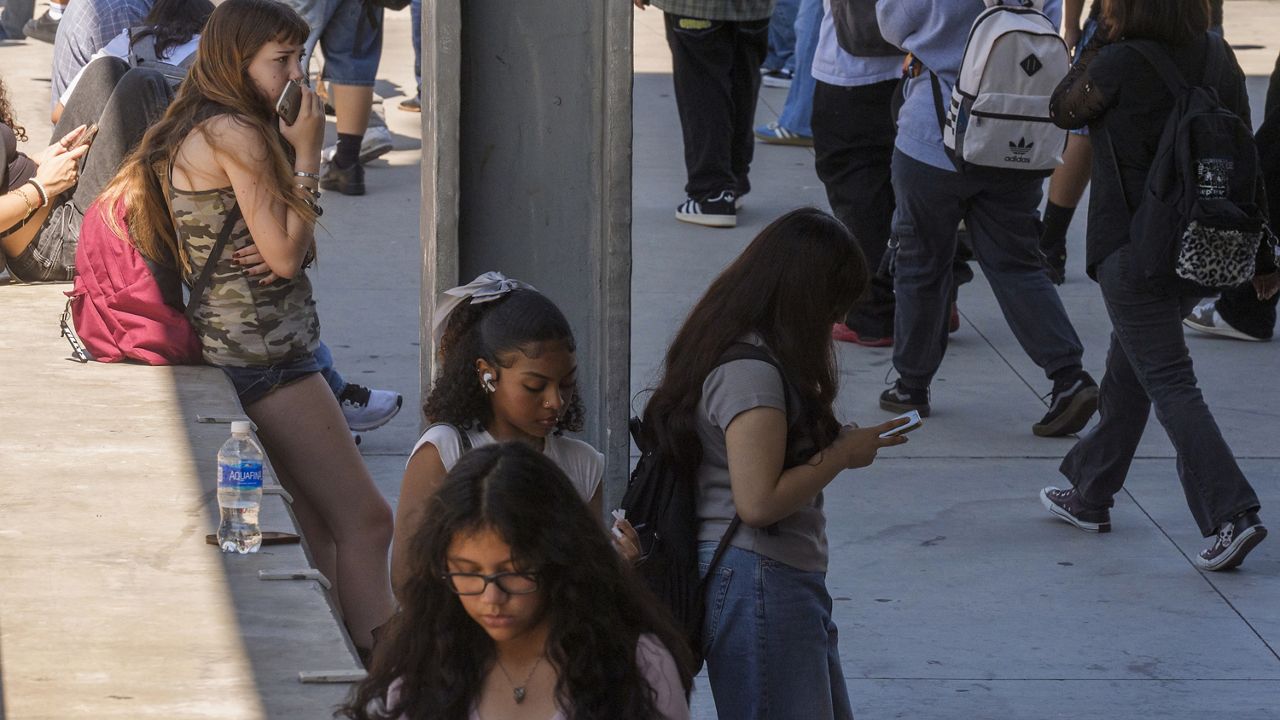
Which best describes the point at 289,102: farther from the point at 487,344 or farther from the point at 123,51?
the point at 123,51

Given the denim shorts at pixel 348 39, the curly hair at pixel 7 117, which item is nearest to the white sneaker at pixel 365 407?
the curly hair at pixel 7 117

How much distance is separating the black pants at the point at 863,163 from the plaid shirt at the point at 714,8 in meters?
1.27

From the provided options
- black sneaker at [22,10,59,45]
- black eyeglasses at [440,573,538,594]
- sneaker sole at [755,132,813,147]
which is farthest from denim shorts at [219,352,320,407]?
black sneaker at [22,10,59,45]

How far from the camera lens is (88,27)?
22.5 ft

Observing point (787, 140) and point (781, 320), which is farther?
point (787, 140)

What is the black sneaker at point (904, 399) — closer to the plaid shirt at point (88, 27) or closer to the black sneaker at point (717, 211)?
the black sneaker at point (717, 211)

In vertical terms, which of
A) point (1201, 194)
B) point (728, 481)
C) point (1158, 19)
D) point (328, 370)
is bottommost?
point (328, 370)

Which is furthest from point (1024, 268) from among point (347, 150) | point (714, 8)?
point (347, 150)

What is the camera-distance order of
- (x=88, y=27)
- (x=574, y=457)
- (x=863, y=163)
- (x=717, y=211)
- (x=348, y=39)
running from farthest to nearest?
(x=348, y=39) → (x=717, y=211) → (x=863, y=163) → (x=88, y=27) → (x=574, y=457)

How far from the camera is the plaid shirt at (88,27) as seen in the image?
684 cm

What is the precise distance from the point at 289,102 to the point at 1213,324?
507 cm

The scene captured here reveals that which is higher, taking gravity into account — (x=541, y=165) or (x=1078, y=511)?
(x=541, y=165)

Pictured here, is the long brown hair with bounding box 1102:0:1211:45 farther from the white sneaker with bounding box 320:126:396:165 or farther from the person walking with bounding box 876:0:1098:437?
the white sneaker with bounding box 320:126:396:165

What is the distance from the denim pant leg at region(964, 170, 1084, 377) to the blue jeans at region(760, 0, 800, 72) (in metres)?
7.37
